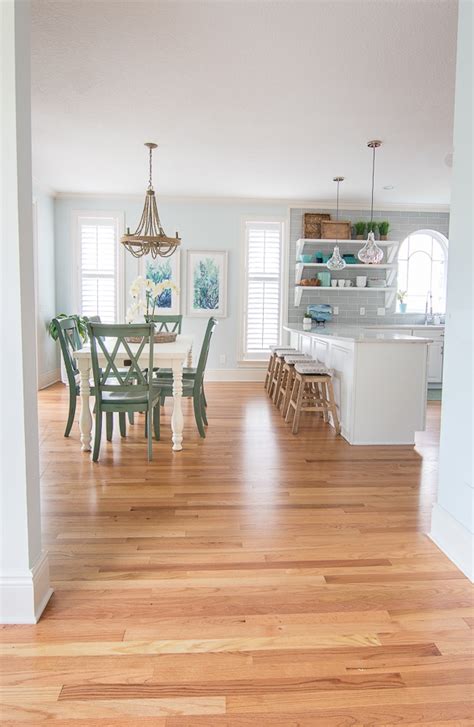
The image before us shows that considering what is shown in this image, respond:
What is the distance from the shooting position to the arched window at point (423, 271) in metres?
7.55

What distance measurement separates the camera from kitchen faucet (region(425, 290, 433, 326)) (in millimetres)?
7371

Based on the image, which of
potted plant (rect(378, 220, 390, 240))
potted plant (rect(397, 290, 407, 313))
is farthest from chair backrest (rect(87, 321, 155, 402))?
potted plant (rect(397, 290, 407, 313))

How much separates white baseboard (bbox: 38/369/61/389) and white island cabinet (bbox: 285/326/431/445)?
13.9ft

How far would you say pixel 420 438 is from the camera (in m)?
4.52

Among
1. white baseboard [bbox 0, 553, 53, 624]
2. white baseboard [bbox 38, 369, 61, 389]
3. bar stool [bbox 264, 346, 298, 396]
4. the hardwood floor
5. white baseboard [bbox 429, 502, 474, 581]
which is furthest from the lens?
white baseboard [bbox 38, 369, 61, 389]

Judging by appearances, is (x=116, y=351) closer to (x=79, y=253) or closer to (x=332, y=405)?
(x=332, y=405)

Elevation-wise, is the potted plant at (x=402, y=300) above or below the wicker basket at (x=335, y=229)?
below

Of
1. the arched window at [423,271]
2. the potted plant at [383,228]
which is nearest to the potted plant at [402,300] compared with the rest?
the arched window at [423,271]

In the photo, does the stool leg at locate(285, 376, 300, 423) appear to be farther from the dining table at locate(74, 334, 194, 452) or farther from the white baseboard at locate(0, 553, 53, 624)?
the white baseboard at locate(0, 553, 53, 624)

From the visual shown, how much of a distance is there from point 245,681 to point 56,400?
494 cm

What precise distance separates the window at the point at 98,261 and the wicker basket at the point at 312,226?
8.71ft

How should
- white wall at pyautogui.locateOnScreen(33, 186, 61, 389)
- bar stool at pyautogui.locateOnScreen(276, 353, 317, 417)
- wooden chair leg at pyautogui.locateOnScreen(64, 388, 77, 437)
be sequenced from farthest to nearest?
white wall at pyautogui.locateOnScreen(33, 186, 61, 389) → bar stool at pyautogui.locateOnScreen(276, 353, 317, 417) → wooden chair leg at pyautogui.locateOnScreen(64, 388, 77, 437)

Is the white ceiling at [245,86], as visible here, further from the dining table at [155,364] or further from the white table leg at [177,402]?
the white table leg at [177,402]

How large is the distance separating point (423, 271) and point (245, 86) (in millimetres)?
4996
